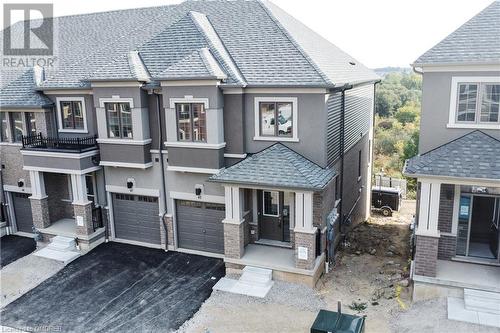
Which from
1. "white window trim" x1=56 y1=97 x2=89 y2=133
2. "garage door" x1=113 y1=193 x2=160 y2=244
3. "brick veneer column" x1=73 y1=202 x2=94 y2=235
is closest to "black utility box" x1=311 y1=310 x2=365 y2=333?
"garage door" x1=113 y1=193 x2=160 y2=244

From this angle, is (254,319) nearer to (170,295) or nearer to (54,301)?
(170,295)

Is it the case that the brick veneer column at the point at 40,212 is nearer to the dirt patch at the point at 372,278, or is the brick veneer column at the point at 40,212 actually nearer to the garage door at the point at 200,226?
the garage door at the point at 200,226

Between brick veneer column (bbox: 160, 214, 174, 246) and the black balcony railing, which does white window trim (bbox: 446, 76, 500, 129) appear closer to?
brick veneer column (bbox: 160, 214, 174, 246)

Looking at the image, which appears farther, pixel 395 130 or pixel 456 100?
pixel 395 130

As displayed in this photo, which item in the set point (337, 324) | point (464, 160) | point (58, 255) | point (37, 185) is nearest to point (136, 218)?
point (58, 255)

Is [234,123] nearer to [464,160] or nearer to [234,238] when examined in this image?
[234,238]

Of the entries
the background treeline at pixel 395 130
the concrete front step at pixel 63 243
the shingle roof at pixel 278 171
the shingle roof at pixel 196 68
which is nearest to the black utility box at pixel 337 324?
the shingle roof at pixel 278 171
